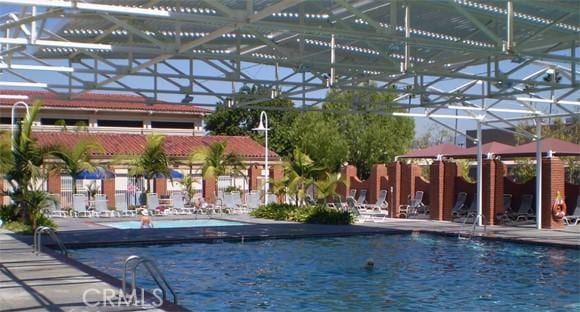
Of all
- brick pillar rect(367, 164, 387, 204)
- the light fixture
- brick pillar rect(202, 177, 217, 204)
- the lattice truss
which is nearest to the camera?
the lattice truss

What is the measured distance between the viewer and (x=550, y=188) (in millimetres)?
21984

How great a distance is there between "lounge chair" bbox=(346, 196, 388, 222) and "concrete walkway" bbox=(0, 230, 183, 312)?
13.4 meters

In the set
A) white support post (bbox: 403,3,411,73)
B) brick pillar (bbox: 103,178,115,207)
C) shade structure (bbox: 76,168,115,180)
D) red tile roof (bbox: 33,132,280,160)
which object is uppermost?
white support post (bbox: 403,3,411,73)

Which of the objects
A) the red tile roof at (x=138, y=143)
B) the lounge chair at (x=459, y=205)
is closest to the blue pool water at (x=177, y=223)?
the lounge chair at (x=459, y=205)

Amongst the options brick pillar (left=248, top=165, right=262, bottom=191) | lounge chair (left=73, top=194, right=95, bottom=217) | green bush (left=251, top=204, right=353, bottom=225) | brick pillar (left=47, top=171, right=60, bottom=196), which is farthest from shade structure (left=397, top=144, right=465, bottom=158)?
brick pillar (left=47, top=171, right=60, bottom=196)

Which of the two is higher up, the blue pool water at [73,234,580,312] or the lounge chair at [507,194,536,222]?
the lounge chair at [507,194,536,222]

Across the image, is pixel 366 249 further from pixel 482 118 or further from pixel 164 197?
pixel 164 197

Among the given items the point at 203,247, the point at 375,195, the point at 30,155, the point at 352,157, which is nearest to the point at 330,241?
the point at 203,247

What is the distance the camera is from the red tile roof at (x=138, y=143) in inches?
1403

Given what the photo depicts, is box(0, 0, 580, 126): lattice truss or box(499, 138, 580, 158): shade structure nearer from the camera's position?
box(0, 0, 580, 126): lattice truss

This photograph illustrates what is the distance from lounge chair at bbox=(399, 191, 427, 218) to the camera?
1085 inches

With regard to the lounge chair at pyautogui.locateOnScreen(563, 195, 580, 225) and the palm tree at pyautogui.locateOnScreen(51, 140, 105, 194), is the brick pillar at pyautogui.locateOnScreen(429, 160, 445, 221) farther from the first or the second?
the palm tree at pyautogui.locateOnScreen(51, 140, 105, 194)

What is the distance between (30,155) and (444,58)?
11.1 meters

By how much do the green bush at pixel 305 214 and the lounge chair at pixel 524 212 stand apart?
17.8 feet
